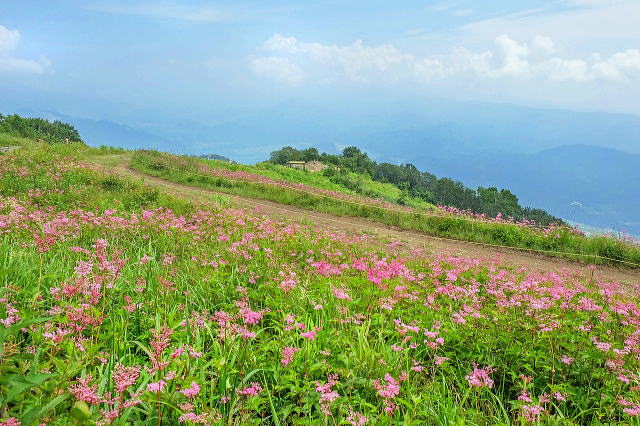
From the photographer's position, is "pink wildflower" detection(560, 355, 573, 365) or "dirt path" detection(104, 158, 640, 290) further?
"dirt path" detection(104, 158, 640, 290)

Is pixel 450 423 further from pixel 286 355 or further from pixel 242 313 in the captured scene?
pixel 242 313

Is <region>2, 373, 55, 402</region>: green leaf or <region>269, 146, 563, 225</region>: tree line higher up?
<region>269, 146, 563, 225</region>: tree line

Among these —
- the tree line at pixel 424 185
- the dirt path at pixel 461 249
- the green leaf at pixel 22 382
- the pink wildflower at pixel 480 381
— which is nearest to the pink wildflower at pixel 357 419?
the pink wildflower at pixel 480 381

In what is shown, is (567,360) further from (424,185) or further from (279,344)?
(424,185)

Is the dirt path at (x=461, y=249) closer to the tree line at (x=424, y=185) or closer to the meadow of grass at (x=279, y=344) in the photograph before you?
the meadow of grass at (x=279, y=344)

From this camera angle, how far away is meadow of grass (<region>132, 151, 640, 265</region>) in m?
13.2

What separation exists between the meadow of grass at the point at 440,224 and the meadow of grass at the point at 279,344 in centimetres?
724

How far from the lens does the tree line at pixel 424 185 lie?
207 ft

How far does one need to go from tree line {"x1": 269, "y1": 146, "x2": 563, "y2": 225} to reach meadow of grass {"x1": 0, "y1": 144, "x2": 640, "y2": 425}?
1583 inches

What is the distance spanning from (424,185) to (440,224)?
80.9 meters

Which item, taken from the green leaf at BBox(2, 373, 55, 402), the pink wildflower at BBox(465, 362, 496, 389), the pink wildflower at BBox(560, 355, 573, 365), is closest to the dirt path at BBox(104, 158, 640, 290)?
the pink wildflower at BBox(560, 355, 573, 365)

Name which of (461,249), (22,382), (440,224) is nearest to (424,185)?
(440,224)

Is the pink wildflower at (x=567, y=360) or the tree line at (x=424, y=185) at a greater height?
the tree line at (x=424, y=185)

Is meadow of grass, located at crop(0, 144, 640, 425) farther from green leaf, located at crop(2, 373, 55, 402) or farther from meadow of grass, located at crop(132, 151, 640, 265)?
meadow of grass, located at crop(132, 151, 640, 265)
